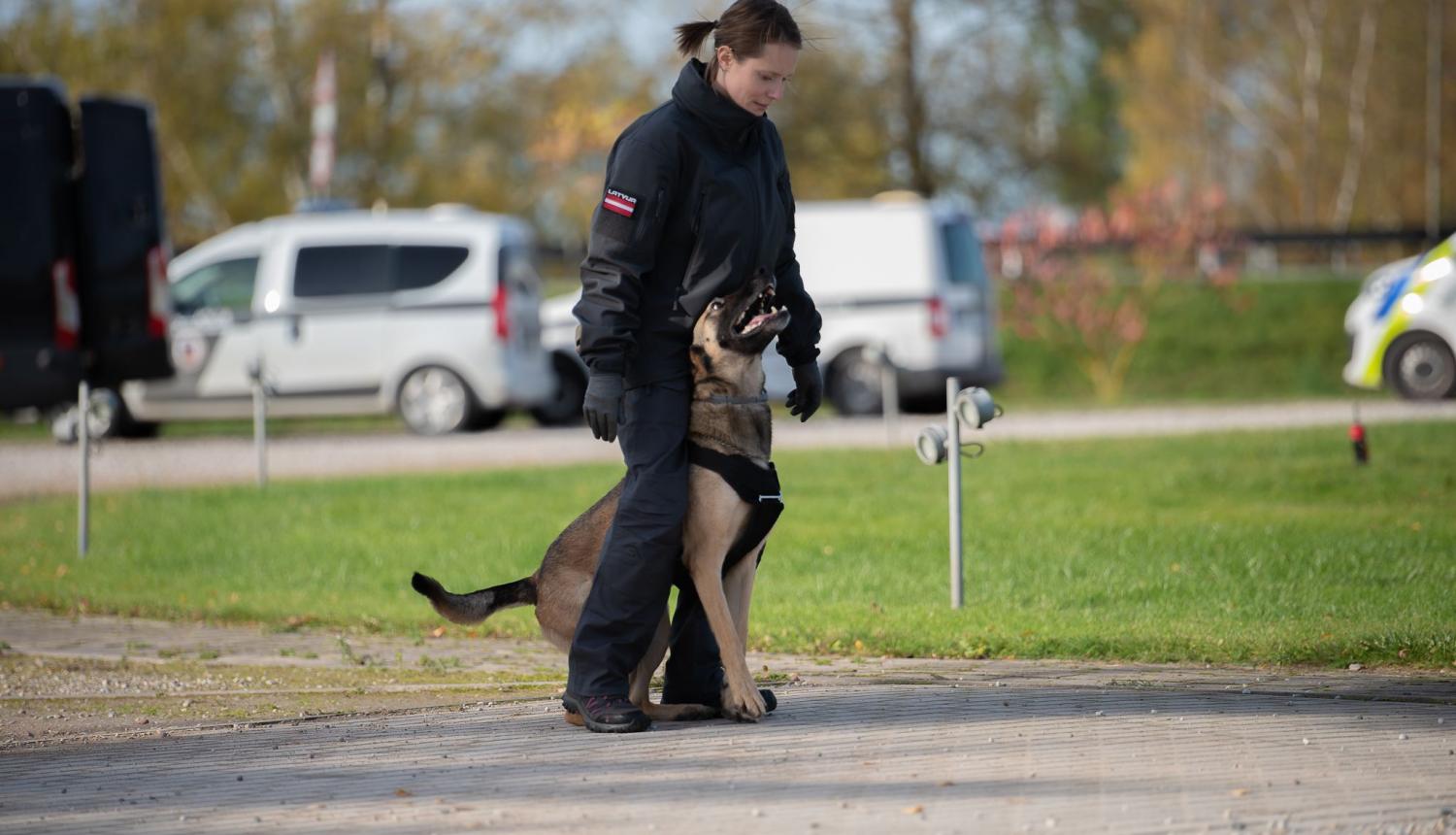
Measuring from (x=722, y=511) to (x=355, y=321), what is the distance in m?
14.3

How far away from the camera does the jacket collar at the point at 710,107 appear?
5.36m

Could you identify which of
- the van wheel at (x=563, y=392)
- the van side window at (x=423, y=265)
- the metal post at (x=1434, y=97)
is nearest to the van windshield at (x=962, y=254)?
the van wheel at (x=563, y=392)

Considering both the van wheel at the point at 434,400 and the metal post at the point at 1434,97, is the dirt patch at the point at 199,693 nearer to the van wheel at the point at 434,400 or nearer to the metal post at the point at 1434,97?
the van wheel at the point at 434,400

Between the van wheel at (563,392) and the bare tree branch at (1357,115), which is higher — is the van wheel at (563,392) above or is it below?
below

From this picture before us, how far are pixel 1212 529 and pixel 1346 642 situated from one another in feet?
10.1

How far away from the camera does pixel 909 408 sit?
72.3 ft

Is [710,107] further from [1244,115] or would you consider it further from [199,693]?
[1244,115]

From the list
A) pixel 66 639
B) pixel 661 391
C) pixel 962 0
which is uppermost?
pixel 962 0

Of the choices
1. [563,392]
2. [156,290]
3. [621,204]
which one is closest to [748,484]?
[621,204]

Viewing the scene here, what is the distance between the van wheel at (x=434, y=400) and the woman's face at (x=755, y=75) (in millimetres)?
14110

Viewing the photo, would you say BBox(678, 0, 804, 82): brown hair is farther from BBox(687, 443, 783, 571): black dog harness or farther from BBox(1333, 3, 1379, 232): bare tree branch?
BBox(1333, 3, 1379, 232): bare tree branch

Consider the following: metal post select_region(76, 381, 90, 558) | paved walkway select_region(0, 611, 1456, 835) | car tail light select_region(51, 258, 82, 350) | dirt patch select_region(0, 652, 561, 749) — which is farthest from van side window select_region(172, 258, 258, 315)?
paved walkway select_region(0, 611, 1456, 835)

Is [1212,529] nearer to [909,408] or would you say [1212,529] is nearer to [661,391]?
[661,391]

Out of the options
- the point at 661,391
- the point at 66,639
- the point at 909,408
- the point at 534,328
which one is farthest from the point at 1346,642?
the point at 909,408
